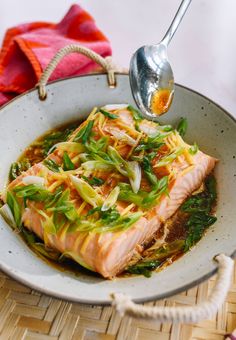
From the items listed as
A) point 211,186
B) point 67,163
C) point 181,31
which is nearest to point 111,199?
point 67,163

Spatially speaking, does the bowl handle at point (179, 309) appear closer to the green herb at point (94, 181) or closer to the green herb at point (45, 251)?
the green herb at point (45, 251)

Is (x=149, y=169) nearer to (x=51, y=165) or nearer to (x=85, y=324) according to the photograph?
(x=51, y=165)

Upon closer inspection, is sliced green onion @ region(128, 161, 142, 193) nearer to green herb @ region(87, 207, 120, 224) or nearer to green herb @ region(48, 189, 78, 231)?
green herb @ region(87, 207, 120, 224)

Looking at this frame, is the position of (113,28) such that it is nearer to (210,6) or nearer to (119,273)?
(210,6)

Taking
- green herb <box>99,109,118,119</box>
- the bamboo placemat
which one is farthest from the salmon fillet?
the bamboo placemat

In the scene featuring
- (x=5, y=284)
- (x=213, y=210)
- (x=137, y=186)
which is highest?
(x=137, y=186)

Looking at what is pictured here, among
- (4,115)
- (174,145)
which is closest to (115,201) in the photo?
(174,145)

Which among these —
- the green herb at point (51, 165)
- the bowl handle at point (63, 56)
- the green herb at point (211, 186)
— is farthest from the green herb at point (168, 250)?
the bowl handle at point (63, 56)

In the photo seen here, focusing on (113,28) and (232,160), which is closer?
(232,160)
